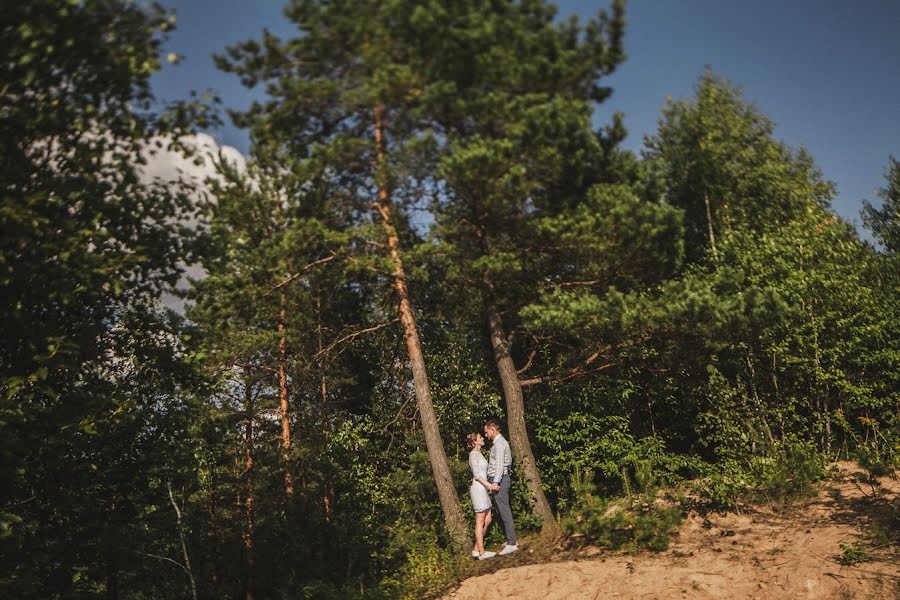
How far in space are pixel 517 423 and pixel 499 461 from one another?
2365 millimetres

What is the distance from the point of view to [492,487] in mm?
9594

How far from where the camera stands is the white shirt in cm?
967

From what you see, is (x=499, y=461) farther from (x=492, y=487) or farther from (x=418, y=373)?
(x=418, y=373)

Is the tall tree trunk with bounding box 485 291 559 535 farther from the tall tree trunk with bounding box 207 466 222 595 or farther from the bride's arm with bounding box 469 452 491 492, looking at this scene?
the tall tree trunk with bounding box 207 466 222 595

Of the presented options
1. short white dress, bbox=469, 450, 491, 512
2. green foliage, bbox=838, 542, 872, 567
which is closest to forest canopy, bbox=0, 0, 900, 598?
short white dress, bbox=469, 450, 491, 512

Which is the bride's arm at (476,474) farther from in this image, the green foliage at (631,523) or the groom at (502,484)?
the green foliage at (631,523)

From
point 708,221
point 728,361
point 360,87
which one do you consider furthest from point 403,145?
point 708,221

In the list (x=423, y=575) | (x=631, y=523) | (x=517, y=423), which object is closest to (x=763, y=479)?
(x=631, y=523)

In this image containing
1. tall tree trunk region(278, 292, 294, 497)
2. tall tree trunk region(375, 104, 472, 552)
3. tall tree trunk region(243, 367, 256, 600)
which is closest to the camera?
tall tree trunk region(375, 104, 472, 552)

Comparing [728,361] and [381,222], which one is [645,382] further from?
[381,222]

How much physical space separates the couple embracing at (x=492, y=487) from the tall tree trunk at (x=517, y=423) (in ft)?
3.74

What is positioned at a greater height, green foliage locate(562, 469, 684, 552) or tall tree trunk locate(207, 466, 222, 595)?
green foliage locate(562, 469, 684, 552)

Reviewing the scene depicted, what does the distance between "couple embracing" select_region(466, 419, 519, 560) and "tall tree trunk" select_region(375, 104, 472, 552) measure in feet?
2.57

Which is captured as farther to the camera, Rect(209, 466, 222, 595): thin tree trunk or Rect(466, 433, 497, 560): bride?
Rect(209, 466, 222, 595): thin tree trunk
